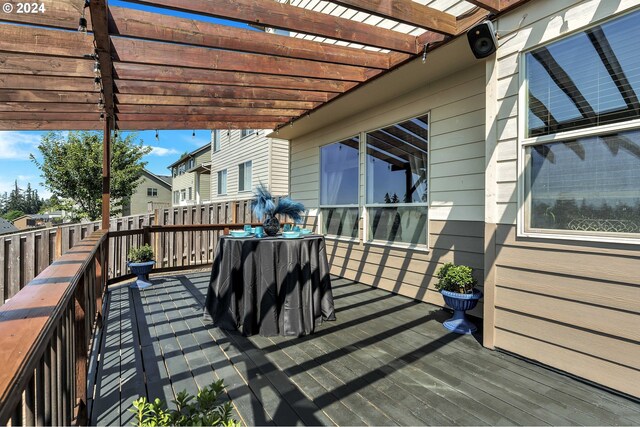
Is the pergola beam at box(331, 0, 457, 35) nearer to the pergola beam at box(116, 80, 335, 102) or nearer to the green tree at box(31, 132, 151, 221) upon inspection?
the pergola beam at box(116, 80, 335, 102)

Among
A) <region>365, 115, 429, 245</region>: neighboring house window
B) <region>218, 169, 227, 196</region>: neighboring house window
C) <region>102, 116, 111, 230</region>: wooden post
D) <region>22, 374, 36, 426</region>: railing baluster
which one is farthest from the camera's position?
<region>218, 169, 227, 196</region>: neighboring house window

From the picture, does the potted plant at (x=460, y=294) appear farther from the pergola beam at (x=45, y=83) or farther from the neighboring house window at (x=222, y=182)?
the neighboring house window at (x=222, y=182)

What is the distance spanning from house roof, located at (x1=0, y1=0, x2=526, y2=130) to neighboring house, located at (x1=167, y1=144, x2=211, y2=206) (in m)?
12.9

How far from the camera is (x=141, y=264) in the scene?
491cm

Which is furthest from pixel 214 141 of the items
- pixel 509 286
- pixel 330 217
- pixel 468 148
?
pixel 509 286

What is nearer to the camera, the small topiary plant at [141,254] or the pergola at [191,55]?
the pergola at [191,55]

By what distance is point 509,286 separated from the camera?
103 inches

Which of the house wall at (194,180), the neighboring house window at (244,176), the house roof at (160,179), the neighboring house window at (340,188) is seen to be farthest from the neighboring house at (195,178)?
the neighboring house window at (340,188)

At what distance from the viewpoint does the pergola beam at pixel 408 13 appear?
91.7 inches

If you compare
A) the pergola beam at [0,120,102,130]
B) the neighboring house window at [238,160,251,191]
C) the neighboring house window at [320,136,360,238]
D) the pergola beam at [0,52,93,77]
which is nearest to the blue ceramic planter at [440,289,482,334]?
the neighboring house window at [320,136,360,238]

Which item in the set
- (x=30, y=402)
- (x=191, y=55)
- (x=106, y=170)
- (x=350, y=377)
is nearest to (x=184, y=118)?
(x=106, y=170)

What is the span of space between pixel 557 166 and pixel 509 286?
3.32 ft

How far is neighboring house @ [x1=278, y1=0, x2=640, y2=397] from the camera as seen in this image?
6.86ft

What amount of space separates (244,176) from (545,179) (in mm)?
9367
